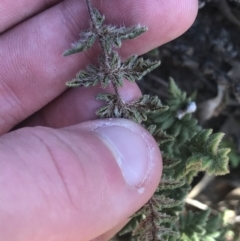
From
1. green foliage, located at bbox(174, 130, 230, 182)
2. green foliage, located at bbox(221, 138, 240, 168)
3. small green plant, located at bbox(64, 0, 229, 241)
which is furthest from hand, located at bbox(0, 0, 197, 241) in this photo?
green foliage, located at bbox(221, 138, 240, 168)

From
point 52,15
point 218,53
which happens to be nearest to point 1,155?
point 52,15

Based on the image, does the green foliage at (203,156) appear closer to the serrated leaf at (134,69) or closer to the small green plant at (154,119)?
the small green plant at (154,119)

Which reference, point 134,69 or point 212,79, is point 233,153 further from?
point 134,69

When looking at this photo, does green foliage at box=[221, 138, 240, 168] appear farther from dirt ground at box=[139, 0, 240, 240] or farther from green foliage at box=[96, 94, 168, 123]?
green foliage at box=[96, 94, 168, 123]

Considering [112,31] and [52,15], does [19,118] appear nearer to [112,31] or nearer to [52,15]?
[52,15]

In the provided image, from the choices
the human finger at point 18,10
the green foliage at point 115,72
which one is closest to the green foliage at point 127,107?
the green foliage at point 115,72

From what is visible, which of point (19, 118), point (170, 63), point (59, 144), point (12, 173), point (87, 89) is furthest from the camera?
point (170, 63)
